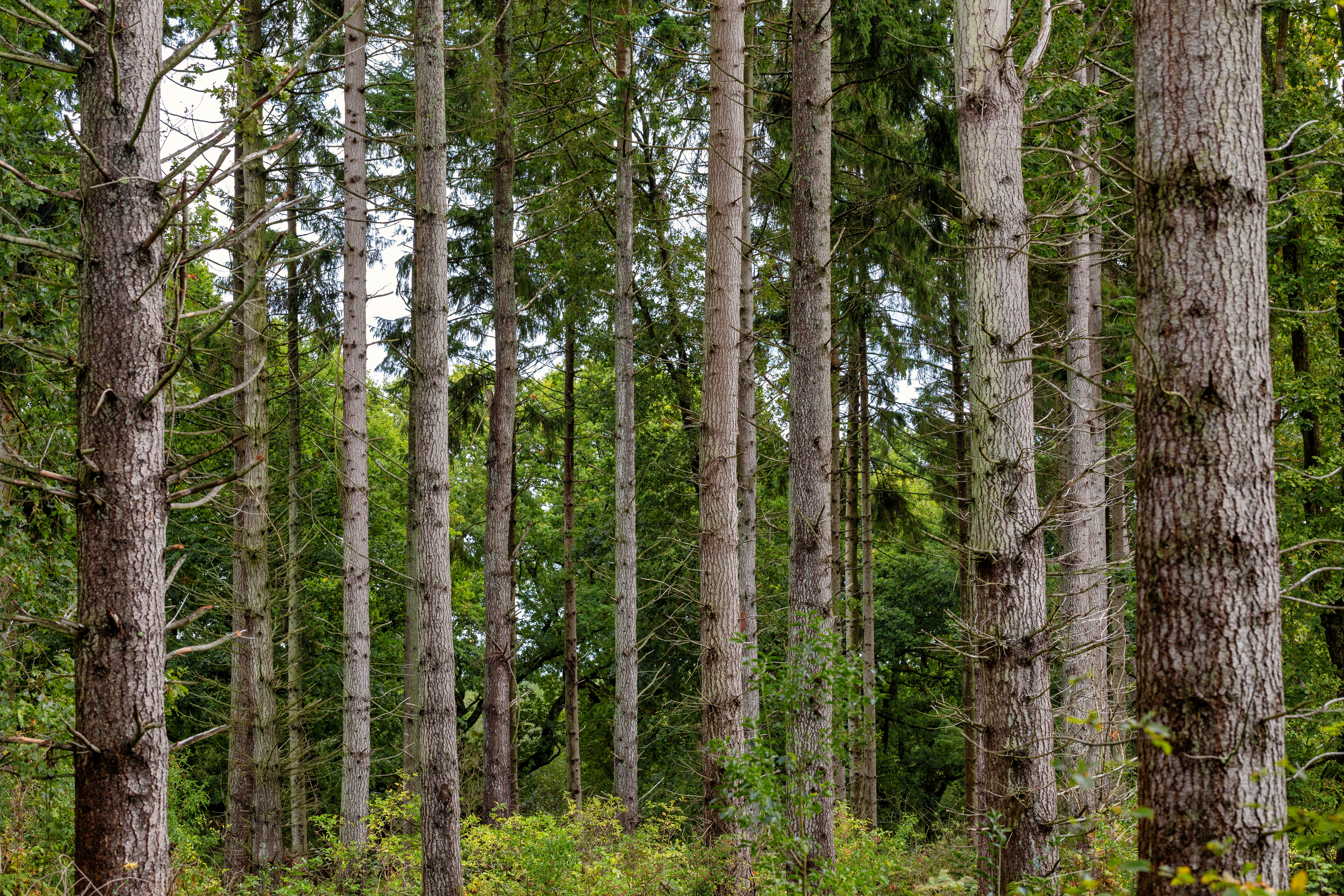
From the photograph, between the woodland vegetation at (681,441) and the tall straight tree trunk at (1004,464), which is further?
the tall straight tree trunk at (1004,464)

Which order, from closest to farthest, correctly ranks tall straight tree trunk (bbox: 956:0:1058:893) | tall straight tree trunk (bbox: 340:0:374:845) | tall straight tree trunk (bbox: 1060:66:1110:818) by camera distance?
tall straight tree trunk (bbox: 956:0:1058:893), tall straight tree trunk (bbox: 1060:66:1110:818), tall straight tree trunk (bbox: 340:0:374:845)

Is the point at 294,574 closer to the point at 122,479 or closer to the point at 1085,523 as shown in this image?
the point at 122,479

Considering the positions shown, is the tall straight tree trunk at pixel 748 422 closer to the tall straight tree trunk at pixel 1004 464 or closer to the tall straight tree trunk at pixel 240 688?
the tall straight tree trunk at pixel 1004 464

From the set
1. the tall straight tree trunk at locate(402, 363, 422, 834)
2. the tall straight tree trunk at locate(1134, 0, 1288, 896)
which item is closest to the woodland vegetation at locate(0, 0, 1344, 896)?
the tall straight tree trunk at locate(1134, 0, 1288, 896)

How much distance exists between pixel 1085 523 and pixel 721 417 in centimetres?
481

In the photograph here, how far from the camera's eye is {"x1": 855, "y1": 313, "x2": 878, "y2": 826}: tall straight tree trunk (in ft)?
46.8

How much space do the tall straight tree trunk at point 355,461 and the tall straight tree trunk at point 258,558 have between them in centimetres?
146

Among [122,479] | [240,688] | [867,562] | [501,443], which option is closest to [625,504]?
[501,443]

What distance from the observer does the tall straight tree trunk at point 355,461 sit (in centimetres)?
949

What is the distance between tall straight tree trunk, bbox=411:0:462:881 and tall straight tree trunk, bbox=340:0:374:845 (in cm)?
246

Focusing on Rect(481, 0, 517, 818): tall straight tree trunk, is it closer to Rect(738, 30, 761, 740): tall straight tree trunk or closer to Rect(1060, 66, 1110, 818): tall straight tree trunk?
Rect(738, 30, 761, 740): tall straight tree trunk

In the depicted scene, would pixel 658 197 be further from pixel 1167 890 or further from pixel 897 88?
pixel 1167 890

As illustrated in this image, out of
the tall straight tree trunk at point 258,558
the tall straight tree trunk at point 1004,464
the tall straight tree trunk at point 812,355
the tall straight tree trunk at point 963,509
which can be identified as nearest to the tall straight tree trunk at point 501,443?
the tall straight tree trunk at point 258,558

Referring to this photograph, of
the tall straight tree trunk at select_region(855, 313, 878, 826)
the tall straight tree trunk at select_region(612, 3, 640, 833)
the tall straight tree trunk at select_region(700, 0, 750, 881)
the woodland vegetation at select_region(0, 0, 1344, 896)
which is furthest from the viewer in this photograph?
the tall straight tree trunk at select_region(855, 313, 878, 826)
